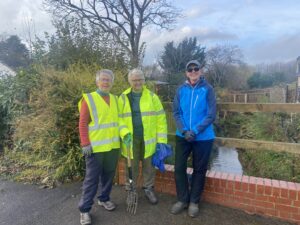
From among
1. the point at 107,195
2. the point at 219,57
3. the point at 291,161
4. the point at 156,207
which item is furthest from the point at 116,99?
the point at 219,57

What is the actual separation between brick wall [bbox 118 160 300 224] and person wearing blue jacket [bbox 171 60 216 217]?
296 mm

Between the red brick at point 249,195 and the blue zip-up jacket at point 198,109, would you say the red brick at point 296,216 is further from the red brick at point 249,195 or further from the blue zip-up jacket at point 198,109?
the blue zip-up jacket at point 198,109

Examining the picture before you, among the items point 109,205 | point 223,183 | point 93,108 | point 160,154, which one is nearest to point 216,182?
point 223,183

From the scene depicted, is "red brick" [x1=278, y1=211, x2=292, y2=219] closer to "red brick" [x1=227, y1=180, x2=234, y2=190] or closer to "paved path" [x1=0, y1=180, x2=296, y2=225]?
"paved path" [x1=0, y1=180, x2=296, y2=225]

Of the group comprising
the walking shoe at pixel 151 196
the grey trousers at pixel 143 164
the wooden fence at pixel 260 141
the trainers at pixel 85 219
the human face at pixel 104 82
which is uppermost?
the human face at pixel 104 82

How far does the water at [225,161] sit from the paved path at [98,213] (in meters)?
5.28

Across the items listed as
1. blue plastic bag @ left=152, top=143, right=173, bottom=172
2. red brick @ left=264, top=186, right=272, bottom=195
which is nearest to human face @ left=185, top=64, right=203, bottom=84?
blue plastic bag @ left=152, top=143, right=173, bottom=172

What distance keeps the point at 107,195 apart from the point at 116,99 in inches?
50.2

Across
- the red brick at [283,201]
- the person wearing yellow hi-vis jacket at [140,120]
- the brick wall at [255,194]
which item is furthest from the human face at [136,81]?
the red brick at [283,201]

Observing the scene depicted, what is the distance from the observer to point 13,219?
3719 mm

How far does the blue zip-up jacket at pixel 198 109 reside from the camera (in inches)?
134

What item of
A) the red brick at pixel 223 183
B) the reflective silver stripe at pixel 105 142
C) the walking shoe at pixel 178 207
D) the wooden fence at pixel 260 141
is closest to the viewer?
the reflective silver stripe at pixel 105 142

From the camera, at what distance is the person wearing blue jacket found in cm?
343

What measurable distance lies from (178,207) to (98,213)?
103cm
